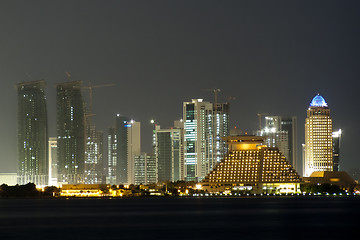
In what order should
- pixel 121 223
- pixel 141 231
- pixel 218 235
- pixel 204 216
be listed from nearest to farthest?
pixel 218 235
pixel 141 231
pixel 121 223
pixel 204 216

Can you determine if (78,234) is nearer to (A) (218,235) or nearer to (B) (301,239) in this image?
(A) (218,235)

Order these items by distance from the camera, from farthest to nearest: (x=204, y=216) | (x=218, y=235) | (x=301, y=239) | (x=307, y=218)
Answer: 1. (x=204, y=216)
2. (x=307, y=218)
3. (x=218, y=235)
4. (x=301, y=239)

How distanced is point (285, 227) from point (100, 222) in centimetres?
3337

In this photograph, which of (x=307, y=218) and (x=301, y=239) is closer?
(x=301, y=239)

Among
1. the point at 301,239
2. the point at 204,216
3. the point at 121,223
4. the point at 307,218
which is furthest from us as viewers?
the point at 204,216

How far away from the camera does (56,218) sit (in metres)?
156

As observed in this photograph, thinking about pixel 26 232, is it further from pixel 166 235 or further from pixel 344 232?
pixel 344 232

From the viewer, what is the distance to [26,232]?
395 feet

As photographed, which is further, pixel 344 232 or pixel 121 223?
pixel 121 223

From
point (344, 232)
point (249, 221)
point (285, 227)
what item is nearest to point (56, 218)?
point (249, 221)

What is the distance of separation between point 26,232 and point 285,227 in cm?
3936

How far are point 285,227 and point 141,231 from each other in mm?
22752

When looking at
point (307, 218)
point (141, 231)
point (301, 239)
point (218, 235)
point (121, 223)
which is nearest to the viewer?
point (301, 239)

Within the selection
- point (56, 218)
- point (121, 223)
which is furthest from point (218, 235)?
point (56, 218)
